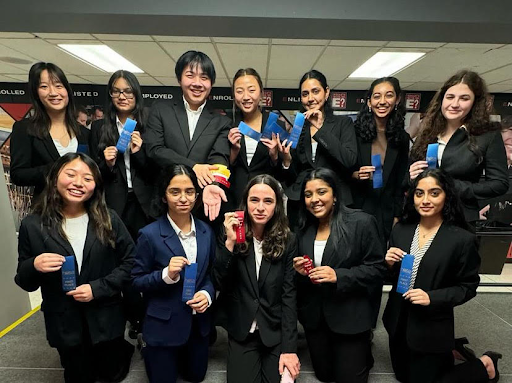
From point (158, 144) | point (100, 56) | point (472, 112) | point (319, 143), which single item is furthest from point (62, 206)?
point (100, 56)

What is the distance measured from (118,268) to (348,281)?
1.39 metres

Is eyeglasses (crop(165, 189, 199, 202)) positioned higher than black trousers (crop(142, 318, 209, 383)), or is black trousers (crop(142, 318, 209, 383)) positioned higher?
eyeglasses (crop(165, 189, 199, 202))

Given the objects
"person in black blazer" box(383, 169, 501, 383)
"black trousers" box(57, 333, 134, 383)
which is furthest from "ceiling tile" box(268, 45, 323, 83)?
"black trousers" box(57, 333, 134, 383)

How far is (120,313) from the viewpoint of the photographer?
2180 mm

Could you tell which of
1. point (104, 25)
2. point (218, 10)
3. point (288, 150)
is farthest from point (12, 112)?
point (288, 150)

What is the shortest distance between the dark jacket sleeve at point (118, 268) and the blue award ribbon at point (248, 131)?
946mm

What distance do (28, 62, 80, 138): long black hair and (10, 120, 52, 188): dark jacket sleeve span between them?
66 mm

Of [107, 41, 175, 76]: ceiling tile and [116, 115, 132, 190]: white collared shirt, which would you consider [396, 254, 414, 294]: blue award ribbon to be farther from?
[107, 41, 175, 76]: ceiling tile

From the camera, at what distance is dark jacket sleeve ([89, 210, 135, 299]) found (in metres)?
2.04

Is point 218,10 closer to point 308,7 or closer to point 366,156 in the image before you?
point 308,7

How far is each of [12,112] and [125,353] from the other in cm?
735

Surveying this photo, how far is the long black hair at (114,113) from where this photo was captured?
7.52 ft

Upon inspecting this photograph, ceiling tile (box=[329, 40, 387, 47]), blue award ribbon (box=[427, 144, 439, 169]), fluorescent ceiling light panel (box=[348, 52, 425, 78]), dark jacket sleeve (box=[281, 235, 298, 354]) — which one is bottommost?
dark jacket sleeve (box=[281, 235, 298, 354])

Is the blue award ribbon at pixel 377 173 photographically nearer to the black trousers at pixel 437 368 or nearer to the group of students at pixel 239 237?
the group of students at pixel 239 237
